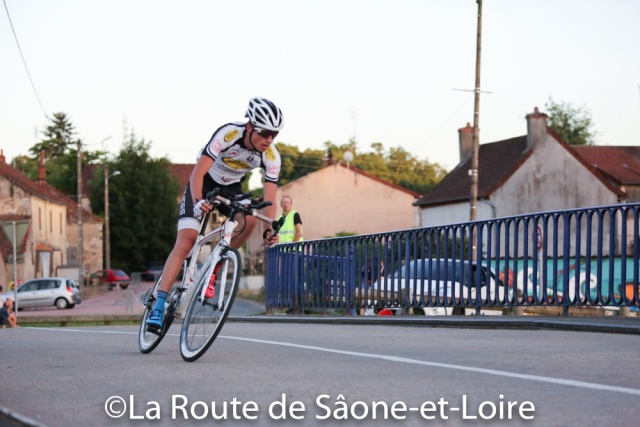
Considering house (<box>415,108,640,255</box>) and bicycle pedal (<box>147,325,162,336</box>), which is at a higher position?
house (<box>415,108,640,255</box>)

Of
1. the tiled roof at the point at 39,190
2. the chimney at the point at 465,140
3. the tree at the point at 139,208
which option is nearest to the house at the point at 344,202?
the chimney at the point at 465,140

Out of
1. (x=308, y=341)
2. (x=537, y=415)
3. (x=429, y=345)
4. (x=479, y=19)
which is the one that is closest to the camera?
(x=537, y=415)

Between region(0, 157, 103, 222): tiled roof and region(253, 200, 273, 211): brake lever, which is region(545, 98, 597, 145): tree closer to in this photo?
region(0, 157, 103, 222): tiled roof

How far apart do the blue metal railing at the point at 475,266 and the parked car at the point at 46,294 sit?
3612 cm

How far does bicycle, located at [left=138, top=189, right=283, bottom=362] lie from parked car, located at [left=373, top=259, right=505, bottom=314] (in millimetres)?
6778

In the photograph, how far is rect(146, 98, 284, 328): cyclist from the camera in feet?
26.2

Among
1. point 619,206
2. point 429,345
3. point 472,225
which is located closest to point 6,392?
point 429,345

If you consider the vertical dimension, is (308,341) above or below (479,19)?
below

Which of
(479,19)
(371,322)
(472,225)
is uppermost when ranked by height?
(479,19)

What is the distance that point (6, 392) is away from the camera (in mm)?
6254

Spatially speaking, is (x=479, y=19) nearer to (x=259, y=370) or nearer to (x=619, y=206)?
(x=619, y=206)

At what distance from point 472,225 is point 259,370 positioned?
821cm

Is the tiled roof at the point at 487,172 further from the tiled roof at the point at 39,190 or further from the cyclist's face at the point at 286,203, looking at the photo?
the cyclist's face at the point at 286,203

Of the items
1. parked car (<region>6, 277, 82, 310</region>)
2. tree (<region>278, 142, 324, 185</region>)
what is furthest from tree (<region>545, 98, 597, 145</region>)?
parked car (<region>6, 277, 82, 310</region>)
